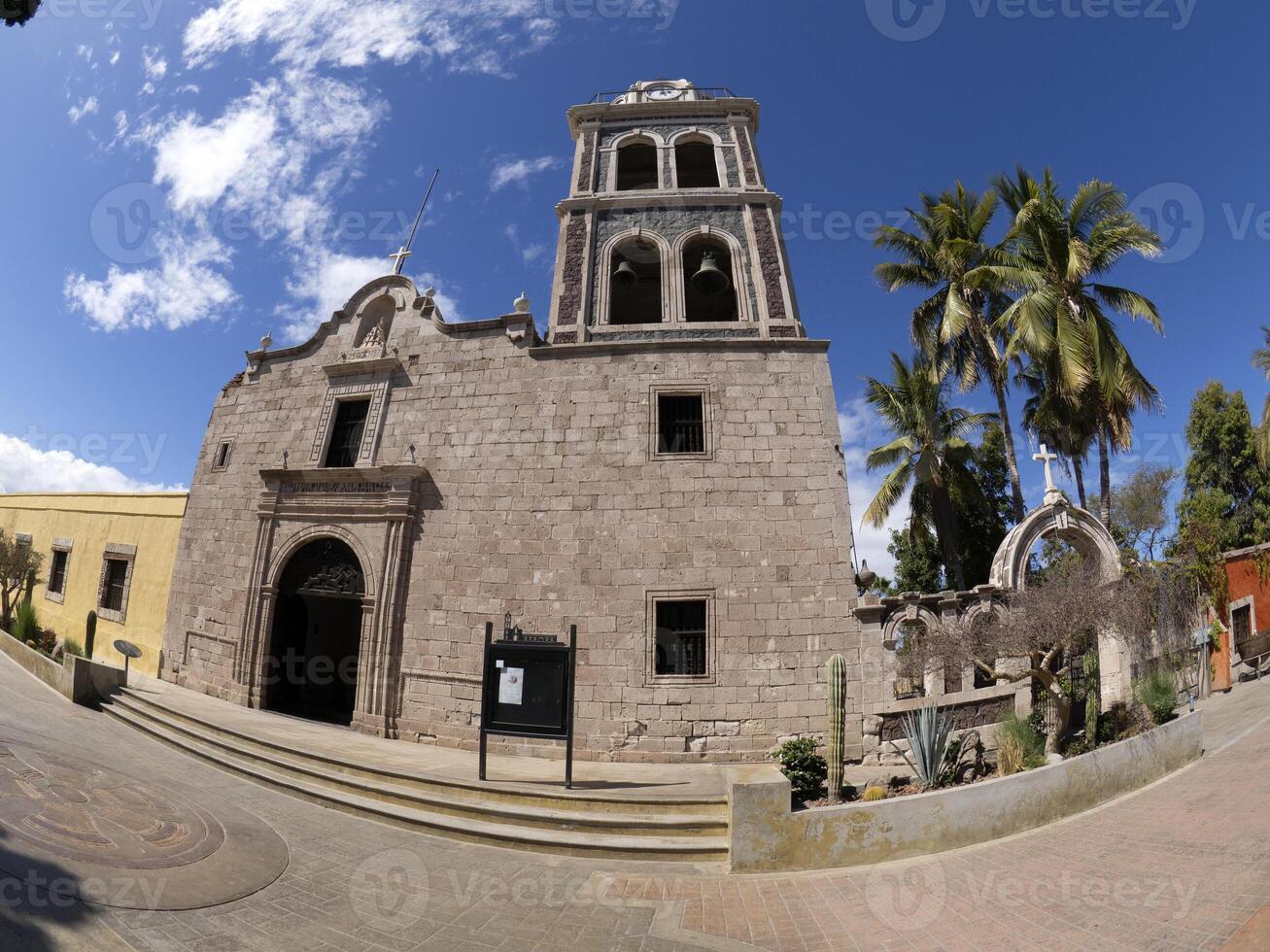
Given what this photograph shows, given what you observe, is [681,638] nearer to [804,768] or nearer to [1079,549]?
[804,768]

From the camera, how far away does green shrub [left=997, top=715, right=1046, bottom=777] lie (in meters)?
7.55

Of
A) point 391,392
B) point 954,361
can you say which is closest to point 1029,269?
point 954,361

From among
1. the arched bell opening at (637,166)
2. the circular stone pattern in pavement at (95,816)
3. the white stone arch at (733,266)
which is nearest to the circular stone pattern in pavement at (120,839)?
the circular stone pattern in pavement at (95,816)

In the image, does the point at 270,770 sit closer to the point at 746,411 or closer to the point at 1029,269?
the point at 746,411

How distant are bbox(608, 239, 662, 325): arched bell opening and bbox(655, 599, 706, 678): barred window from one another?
7.81 metres

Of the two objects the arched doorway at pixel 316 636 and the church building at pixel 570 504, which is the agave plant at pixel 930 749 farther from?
the arched doorway at pixel 316 636

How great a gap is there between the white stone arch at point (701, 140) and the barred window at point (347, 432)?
979 centimetres

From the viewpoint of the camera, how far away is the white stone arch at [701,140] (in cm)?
1449

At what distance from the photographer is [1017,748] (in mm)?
7766

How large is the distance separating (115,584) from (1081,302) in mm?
28017

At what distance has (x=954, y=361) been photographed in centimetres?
1731

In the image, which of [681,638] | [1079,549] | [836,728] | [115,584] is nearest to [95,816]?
[681,638]

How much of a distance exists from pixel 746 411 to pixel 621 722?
20.9 feet

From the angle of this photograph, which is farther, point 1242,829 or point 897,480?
point 897,480
